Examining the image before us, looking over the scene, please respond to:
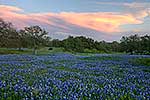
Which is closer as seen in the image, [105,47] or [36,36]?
[36,36]

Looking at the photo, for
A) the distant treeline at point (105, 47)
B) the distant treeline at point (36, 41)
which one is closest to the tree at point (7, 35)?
the distant treeline at point (36, 41)

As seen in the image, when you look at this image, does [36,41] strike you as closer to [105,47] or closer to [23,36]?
[23,36]

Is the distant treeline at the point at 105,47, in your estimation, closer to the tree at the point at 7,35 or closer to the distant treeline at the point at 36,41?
the distant treeline at the point at 36,41

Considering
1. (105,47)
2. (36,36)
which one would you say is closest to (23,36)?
(36,36)

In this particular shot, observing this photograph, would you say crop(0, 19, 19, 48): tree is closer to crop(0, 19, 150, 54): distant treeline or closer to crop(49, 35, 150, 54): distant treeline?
crop(0, 19, 150, 54): distant treeline

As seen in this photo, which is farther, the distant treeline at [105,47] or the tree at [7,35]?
the distant treeline at [105,47]

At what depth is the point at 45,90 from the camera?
7.56 m

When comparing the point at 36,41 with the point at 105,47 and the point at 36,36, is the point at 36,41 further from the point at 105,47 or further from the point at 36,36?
the point at 105,47

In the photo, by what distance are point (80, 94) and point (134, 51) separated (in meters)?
51.7

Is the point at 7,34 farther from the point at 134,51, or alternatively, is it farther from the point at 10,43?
the point at 134,51

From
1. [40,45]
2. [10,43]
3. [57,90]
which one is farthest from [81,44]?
[57,90]

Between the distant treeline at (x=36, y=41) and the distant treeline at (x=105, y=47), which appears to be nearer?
the distant treeline at (x=36, y=41)

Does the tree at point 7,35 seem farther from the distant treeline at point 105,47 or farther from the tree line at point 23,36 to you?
the distant treeline at point 105,47

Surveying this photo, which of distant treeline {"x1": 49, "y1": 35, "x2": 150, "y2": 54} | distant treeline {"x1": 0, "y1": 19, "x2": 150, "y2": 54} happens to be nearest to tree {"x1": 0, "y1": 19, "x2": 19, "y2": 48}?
distant treeline {"x1": 0, "y1": 19, "x2": 150, "y2": 54}
